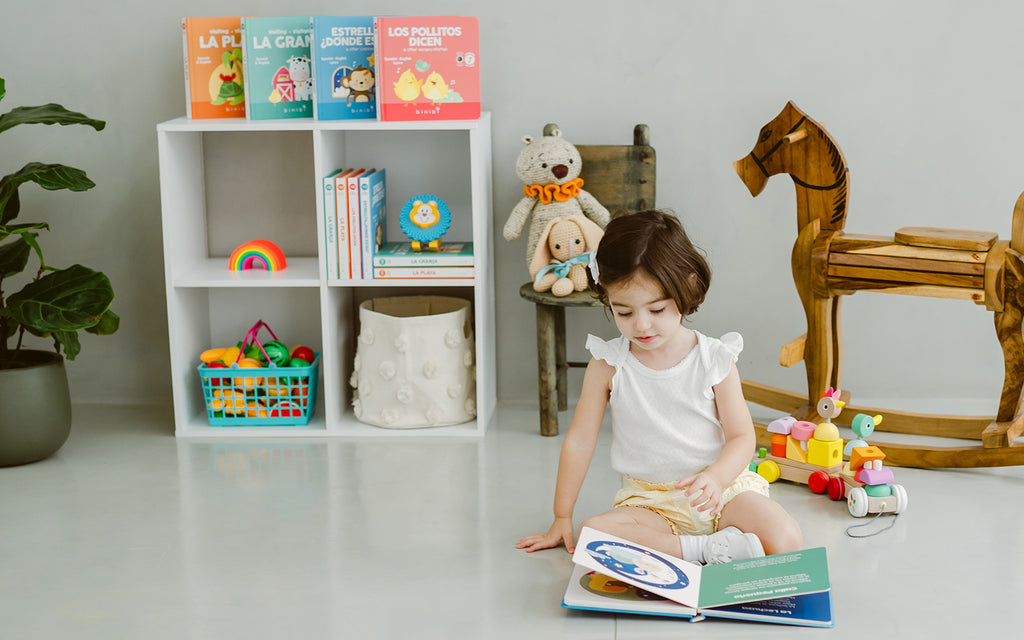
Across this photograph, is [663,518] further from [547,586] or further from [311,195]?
[311,195]

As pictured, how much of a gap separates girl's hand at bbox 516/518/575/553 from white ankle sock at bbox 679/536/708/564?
0.69ft

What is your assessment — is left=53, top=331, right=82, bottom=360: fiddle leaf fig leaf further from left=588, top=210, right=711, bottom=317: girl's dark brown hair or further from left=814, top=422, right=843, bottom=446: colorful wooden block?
left=814, top=422, right=843, bottom=446: colorful wooden block

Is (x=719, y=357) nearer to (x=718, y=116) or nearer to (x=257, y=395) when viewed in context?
(x=718, y=116)

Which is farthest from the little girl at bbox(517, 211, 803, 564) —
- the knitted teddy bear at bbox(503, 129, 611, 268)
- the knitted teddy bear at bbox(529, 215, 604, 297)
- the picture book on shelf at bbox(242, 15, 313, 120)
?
the picture book on shelf at bbox(242, 15, 313, 120)

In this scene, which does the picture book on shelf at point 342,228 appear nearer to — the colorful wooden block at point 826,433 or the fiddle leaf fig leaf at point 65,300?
the fiddle leaf fig leaf at point 65,300

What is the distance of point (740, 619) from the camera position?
5.09 ft

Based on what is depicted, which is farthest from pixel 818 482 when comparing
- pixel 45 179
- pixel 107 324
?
pixel 45 179

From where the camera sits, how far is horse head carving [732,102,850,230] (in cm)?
228

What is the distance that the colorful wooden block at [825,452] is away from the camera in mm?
2098

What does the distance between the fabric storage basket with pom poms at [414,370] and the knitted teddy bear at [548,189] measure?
263 mm

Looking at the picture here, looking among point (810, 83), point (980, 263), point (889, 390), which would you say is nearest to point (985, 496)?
point (980, 263)

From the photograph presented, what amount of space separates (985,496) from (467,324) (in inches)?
48.5

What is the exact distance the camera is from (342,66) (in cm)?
241

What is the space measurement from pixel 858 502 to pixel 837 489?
0.33 feet
